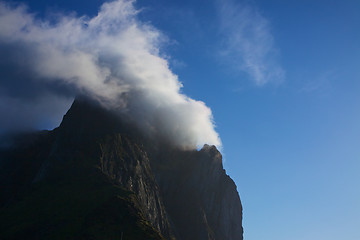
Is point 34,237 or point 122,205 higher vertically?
point 122,205

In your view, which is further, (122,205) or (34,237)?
(122,205)

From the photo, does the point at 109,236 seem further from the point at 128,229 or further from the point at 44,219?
the point at 44,219

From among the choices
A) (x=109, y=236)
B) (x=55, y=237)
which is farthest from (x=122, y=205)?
(x=55, y=237)

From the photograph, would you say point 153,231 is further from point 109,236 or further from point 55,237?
point 55,237

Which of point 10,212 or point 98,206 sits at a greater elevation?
point 98,206

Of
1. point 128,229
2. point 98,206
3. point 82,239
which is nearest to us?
point 82,239

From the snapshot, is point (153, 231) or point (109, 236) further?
point (153, 231)

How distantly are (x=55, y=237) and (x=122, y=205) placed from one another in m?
37.9

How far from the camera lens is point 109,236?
567 feet

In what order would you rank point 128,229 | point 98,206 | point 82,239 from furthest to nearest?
point 98,206 < point 128,229 < point 82,239

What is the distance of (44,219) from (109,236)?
38761 millimetres

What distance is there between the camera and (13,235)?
177375 mm

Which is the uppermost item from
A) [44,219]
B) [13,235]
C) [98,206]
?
[98,206]

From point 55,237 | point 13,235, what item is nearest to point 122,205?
point 55,237
